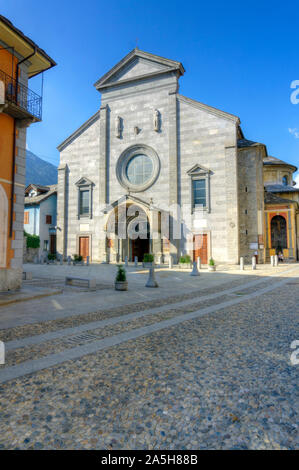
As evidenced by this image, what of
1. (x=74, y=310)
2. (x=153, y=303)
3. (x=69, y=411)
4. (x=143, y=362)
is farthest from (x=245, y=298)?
(x=69, y=411)

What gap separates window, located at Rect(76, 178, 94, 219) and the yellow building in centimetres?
2140

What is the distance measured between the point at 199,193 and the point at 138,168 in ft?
25.4

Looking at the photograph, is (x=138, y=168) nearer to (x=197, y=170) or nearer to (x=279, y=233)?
(x=197, y=170)

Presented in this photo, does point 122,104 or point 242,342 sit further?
point 122,104

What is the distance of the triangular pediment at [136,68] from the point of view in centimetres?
2917

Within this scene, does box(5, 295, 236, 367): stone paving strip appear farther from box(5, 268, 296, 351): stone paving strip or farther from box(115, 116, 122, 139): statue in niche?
box(115, 116, 122, 139): statue in niche

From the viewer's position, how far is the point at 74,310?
779 cm

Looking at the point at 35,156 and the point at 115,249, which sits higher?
the point at 35,156

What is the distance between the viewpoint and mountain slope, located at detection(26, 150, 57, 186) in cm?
16974

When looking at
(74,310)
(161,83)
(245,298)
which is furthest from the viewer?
(161,83)

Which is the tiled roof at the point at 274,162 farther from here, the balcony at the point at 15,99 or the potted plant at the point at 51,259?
the balcony at the point at 15,99

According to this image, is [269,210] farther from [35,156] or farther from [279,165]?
[35,156]

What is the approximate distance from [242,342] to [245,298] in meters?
5.01

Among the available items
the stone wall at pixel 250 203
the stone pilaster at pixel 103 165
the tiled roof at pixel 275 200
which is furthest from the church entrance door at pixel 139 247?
the tiled roof at pixel 275 200
